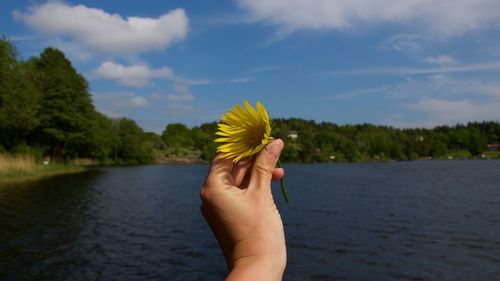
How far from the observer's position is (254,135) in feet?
6.00

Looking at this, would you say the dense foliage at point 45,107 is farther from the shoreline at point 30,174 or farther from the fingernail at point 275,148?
the fingernail at point 275,148

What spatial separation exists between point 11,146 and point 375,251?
53.5 m

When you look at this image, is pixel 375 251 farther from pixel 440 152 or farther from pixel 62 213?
pixel 440 152

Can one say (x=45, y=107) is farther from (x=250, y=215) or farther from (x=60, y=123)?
(x=250, y=215)

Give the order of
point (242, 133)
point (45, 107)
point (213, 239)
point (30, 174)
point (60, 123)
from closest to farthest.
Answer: point (242, 133) < point (213, 239) < point (30, 174) < point (45, 107) < point (60, 123)

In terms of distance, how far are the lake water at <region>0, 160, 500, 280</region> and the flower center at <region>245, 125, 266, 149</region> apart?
1061 centimetres

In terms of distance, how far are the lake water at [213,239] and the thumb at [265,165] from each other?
10.6 meters

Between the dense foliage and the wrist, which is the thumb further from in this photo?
the dense foliage

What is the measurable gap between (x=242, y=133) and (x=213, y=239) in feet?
51.8

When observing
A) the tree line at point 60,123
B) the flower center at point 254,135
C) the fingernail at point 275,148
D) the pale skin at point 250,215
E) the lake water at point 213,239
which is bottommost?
the lake water at point 213,239

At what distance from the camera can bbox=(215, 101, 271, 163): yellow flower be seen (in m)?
1.75

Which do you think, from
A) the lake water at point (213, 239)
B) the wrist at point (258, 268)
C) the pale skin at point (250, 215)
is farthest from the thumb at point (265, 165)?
the lake water at point (213, 239)

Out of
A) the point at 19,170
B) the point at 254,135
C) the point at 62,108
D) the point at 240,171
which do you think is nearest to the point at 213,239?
the point at 240,171

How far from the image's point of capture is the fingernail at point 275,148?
1.77 meters
